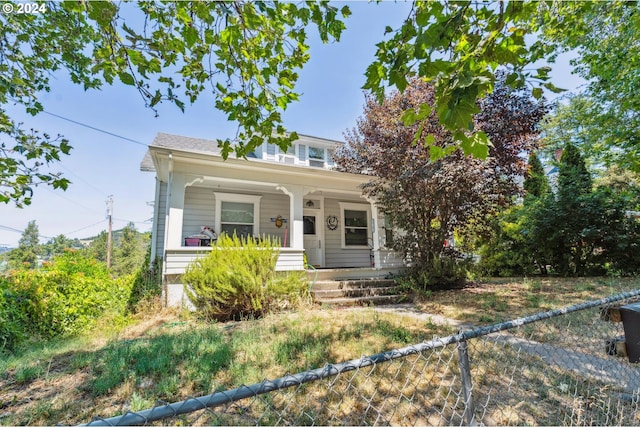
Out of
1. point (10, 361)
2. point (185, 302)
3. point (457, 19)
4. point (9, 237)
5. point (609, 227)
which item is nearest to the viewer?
point (457, 19)

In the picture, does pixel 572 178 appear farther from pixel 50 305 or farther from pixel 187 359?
pixel 50 305

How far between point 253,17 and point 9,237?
155 feet

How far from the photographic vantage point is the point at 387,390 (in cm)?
256

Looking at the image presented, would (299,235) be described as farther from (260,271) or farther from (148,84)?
(148,84)

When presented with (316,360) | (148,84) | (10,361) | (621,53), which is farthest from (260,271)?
(621,53)

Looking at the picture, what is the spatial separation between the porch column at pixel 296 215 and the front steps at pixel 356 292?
1158 millimetres

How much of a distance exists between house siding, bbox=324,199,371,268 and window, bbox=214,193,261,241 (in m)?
2.60

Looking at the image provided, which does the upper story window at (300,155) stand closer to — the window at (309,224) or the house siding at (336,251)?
the house siding at (336,251)

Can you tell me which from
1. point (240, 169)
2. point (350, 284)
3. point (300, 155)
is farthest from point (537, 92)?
point (300, 155)

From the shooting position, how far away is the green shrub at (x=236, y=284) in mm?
5285

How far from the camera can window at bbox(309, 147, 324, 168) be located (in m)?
13.0

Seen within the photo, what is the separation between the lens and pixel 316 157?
1323 centimetres

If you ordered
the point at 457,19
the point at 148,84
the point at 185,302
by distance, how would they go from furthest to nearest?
1. the point at 185,302
2. the point at 148,84
3. the point at 457,19

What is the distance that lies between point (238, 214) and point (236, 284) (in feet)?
13.6
